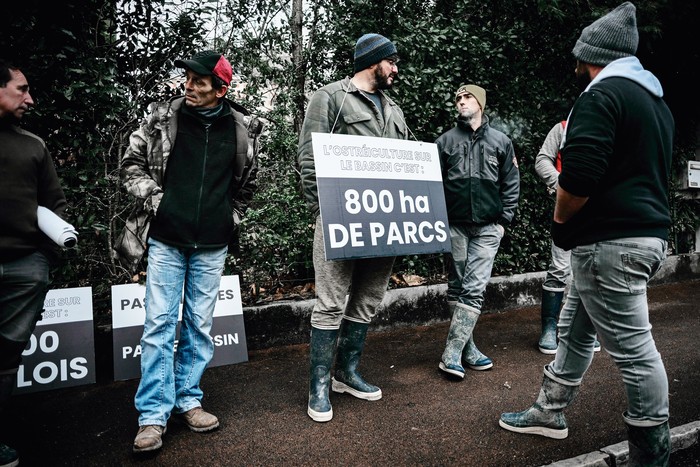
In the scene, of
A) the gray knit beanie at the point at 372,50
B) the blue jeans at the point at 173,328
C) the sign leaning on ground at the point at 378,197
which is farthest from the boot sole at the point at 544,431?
the gray knit beanie at the point at 372,50

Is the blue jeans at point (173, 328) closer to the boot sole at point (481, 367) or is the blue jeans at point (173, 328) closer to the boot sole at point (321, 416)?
the boot sole at point (321, 416)

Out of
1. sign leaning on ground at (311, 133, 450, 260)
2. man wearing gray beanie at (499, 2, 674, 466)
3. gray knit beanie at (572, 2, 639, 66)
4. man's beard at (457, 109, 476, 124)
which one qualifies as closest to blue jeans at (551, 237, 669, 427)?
man wearing gray beanie at (499, 2, 674, 466)

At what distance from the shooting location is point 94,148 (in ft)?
14.0

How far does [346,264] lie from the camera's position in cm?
324

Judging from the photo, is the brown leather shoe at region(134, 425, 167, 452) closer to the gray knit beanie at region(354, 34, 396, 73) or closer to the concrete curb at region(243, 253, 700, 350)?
the concrete curb at region(243, 253, 700, 350)

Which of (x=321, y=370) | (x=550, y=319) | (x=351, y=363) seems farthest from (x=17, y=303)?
(x=550, y=319)

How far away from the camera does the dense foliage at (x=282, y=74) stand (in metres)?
4.16

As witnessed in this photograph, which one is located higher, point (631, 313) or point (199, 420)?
point (631, 313)

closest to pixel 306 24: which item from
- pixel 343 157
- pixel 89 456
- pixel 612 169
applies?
pixel 343 157

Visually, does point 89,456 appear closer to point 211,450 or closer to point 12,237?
point 211,450

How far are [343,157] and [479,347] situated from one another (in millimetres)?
2721

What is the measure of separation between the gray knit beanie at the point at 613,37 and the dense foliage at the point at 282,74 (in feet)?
10.4

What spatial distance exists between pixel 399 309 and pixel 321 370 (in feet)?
7.92

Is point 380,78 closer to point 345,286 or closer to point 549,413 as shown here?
point 345,286
